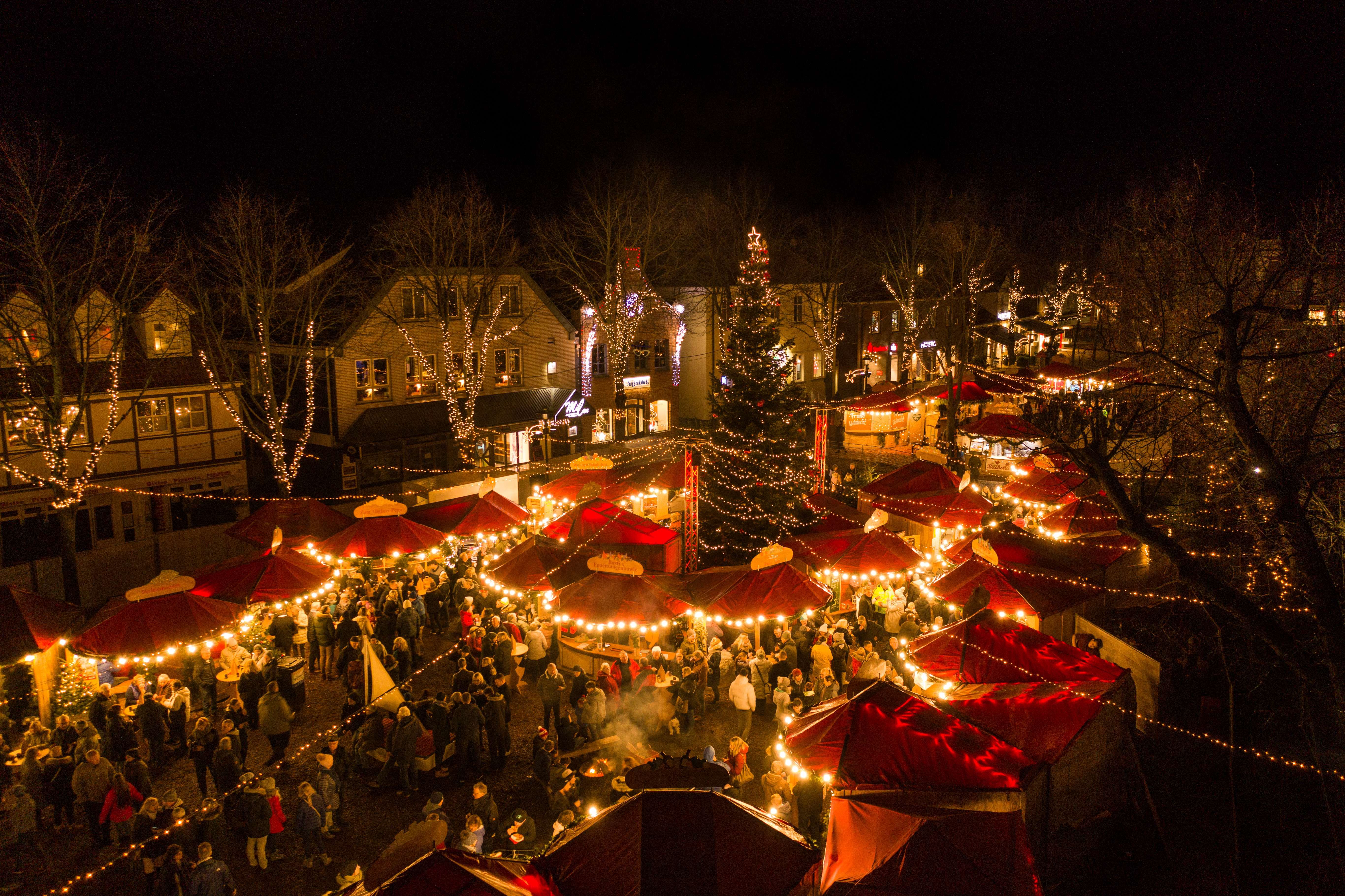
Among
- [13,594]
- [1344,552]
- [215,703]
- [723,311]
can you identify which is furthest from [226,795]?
[723,311]

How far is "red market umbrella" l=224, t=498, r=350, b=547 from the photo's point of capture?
18141 millimetres

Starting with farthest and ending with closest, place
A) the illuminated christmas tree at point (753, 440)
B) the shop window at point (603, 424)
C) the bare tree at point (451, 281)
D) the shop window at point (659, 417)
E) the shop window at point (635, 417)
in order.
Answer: the shop window at point (659, 417)
the shop window at point (635, 417)
the shop window at point (603, 424)
the bare tree at point (451, 281)
the illuminated christmas tree at point (753, 440)

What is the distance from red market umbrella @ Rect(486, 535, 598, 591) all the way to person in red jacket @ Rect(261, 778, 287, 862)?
5.38 metres

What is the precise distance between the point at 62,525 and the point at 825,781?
18205mm

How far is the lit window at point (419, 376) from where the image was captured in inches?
1160

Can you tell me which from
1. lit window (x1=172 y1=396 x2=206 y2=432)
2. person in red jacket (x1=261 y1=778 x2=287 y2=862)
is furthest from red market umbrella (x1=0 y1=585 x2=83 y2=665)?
lit window (x1=172 y1=396 x2=206 y2=432)

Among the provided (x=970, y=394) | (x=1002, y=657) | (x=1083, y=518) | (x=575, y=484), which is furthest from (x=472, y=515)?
(x=970, y=394)

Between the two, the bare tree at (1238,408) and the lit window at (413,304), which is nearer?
the bare tree at (1238,408)

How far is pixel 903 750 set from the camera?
8.52 meters

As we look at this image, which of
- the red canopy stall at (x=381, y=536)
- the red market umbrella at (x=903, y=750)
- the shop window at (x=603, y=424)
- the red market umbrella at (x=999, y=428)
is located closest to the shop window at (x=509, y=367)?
the shop window at (x=603, y=424)

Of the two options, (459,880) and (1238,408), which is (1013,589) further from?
(459,880)

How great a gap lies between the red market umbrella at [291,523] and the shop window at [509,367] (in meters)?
13.5

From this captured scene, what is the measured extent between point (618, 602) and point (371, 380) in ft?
60.2

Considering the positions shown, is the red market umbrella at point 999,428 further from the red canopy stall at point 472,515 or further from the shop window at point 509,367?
the shop window at point 509,367
